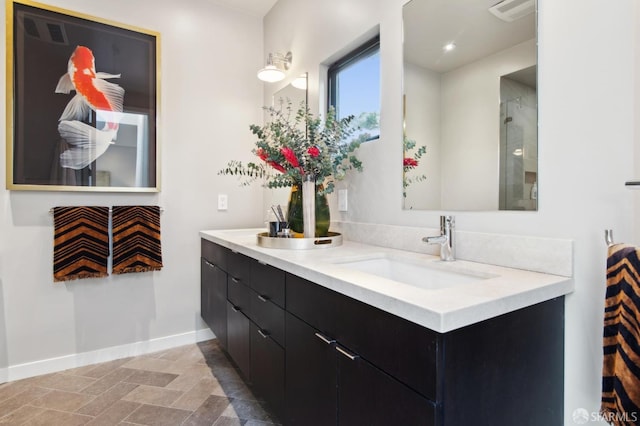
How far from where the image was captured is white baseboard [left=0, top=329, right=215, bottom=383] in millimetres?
2057

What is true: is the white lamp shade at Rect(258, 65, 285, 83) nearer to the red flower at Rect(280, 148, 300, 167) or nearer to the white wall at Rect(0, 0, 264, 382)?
the white wall at Rect(0, 0, 264, 382)

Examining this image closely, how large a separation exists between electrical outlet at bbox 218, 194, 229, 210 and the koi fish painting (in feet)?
2.67

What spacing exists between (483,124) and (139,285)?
2353mm

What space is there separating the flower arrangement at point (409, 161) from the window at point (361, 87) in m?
0.22

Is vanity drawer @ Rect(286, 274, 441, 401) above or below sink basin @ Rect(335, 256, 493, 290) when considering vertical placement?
below

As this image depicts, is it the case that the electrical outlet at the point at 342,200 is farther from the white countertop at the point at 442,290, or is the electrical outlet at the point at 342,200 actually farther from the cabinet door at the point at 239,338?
the cabinet door at the point at 239,338

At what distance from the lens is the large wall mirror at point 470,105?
3.72ft

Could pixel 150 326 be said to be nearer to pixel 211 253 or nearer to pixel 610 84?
pixel 211 253

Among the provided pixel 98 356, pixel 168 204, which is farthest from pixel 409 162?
pixel 98 356

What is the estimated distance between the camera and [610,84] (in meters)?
0.92

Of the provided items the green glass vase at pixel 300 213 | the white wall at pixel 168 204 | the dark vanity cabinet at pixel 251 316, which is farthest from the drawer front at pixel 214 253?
the green glass vase at pixel 300 213

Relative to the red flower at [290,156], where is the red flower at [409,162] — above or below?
below

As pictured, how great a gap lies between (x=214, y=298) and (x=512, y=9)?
2.14 meters

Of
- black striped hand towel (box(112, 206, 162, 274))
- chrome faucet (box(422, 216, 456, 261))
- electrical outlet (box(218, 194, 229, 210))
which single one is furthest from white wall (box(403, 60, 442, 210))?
black striped hand towel (box(112, 206, 162, 274))
